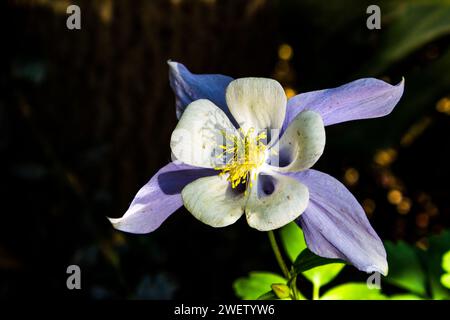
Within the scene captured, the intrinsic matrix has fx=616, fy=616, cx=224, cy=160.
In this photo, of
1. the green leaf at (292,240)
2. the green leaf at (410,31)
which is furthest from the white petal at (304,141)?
the green leaf at (410,31)

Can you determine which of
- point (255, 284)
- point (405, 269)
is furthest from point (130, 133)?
point (405, 269)

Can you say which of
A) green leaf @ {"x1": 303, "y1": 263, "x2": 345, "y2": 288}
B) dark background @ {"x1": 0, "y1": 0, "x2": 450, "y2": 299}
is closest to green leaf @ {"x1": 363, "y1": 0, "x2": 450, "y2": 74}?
dark background @ {"x1": 0, "y1": 0, "x2": 450, "y2": 299}

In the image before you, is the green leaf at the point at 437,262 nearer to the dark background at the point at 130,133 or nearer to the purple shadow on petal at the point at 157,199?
the purple shadow on petal at the point at 157,199

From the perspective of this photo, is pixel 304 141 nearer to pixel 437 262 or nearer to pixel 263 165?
pixel 263 165

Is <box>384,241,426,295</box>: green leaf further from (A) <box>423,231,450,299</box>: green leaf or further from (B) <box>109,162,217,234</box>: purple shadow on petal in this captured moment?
(B) <box>109,162,217,234</box>: purple shadow on petal

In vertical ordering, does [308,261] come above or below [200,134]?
below

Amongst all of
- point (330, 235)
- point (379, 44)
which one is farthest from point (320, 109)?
point (379, 44)
